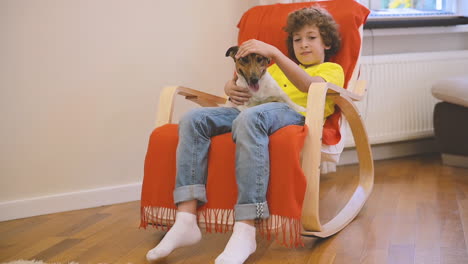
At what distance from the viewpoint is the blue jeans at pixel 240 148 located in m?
1.66

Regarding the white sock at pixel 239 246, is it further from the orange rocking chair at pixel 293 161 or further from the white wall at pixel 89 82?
the white wall at pixel 89 82

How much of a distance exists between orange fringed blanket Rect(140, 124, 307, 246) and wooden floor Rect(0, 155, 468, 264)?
0.10 meters

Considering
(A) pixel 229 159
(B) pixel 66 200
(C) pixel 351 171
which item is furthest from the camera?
(C) pixel 351 171

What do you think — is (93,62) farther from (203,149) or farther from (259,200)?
(259,200)

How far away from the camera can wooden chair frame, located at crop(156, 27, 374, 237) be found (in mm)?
1747

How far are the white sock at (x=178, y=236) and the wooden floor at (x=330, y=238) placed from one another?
76mm

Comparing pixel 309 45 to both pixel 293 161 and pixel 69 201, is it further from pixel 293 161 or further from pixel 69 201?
pixel 69 201

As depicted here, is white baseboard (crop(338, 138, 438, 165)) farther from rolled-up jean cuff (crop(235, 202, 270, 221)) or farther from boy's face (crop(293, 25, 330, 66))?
rolled-up jean cuff (crop(235, 202, 270, 221))

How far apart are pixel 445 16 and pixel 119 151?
2.14m

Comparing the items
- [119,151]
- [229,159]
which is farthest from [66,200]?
[229,159]

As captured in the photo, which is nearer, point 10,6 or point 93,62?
point 10,6

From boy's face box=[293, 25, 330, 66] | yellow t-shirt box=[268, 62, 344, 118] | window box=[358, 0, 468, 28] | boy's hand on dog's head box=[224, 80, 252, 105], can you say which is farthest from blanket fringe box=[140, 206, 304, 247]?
window box=[358, 0, 468, 28]

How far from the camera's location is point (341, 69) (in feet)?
6.85

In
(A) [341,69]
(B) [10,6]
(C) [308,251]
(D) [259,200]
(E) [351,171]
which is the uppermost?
(B) [10,6]
